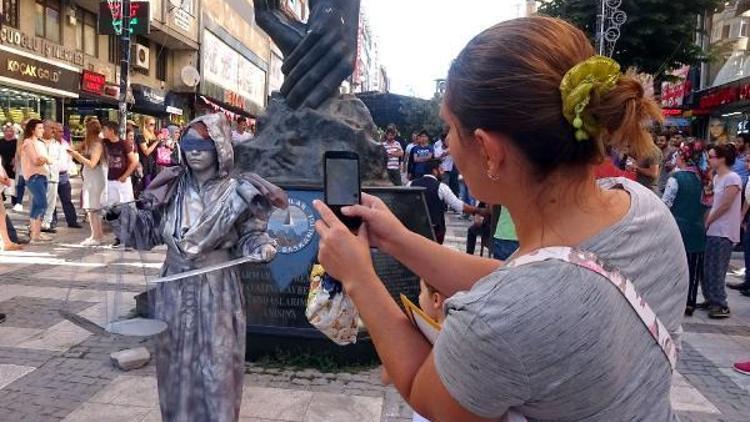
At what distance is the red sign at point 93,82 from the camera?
22953 millimetres

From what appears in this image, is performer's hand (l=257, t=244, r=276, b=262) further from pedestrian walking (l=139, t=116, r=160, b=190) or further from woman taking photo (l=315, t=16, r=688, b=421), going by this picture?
pedestrian walking (l=139, t=116, r=160, b=190)

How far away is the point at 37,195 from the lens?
973 centimetres

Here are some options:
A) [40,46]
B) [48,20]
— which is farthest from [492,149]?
[48,20]

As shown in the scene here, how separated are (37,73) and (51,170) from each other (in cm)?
1164

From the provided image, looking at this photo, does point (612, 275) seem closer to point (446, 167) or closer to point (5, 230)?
point (5, 230)

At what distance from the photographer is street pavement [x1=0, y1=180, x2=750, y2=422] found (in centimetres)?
387

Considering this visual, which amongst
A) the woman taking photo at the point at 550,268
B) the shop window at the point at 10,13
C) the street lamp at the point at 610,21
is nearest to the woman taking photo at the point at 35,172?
the woman taking photo at the point at 550,268

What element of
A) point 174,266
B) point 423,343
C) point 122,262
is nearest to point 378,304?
point 423,343

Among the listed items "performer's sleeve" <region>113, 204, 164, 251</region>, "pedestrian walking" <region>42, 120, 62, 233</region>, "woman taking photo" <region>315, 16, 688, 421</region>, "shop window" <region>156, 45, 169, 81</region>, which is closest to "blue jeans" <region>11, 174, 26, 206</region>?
→ "pedestrian walking" <region>42, 120, 62, 233</region>

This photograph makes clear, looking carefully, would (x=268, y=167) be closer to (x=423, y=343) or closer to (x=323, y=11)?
(x=323, y=11)

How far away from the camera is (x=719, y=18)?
81.9 feet

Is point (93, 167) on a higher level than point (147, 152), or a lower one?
lower

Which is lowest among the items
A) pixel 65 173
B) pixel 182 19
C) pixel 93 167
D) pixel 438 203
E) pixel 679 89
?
pixel 438 203

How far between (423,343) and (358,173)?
1.54ft
